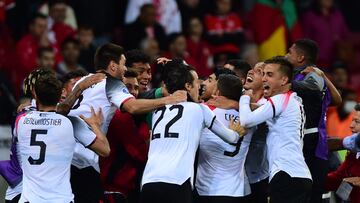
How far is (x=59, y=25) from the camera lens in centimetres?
1805

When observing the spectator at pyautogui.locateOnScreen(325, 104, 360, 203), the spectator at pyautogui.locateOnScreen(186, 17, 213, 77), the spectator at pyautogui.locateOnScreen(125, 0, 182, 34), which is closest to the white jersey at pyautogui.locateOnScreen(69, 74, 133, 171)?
the spectator at pyautogui.locateOnScreen(325, 104, 360, 203)

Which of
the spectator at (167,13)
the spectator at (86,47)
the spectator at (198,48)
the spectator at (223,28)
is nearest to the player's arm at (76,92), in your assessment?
the spectator at (86,47)

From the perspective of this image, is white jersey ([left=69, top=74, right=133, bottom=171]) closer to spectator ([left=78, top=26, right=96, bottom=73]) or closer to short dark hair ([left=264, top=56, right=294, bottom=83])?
short dark hair ([left=264, top=56, right=294, bottom=83])

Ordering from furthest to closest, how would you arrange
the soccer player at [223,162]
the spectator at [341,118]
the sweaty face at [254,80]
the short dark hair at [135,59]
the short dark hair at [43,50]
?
the spectator at [341,118] → the short dark hair at [43,50] → the short dark hair at [135,59] → the sweaty face at [254,80] → the soccer player at [223,162]

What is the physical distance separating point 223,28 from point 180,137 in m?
8.17

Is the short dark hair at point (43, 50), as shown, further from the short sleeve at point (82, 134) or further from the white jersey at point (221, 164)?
the short sleeve at point (82, 134)

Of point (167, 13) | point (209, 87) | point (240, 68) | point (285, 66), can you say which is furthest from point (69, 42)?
point (285, 66)

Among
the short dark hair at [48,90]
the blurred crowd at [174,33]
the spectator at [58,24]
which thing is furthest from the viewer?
the spectator at [58,24]

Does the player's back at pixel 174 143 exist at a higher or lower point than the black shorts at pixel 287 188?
higher

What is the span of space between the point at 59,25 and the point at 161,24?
1728 mm

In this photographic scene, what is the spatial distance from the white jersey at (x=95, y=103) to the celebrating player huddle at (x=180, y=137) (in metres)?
0.01

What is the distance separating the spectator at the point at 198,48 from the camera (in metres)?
18.5

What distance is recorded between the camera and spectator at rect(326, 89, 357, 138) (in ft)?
56.0

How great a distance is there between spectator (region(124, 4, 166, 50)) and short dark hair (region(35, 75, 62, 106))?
293 inches
